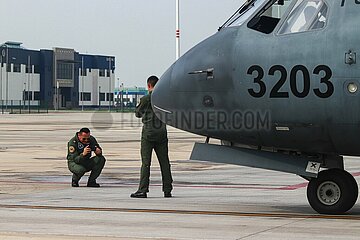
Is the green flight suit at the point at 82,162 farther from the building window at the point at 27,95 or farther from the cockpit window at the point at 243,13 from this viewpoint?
the building window at the point at 27,95

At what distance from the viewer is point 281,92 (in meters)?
11.9

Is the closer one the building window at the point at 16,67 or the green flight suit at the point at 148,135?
the green flight suit at the point at 148,135

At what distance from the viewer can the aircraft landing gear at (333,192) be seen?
40.5ft

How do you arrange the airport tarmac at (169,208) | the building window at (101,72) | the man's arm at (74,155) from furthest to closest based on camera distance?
the building window at (101,72) → the man's arm at (74,155) → the airport tarmac at (169,208)

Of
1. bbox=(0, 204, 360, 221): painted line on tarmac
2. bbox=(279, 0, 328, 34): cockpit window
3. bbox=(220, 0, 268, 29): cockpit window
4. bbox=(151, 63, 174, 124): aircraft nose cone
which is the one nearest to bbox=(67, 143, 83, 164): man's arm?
bbox=(0, 204, 360, 221): painted line on tarmac

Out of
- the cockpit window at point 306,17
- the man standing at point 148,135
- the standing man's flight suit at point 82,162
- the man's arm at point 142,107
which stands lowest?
the standing man's flight suit at point 82,162

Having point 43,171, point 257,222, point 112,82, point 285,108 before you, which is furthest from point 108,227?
point 112,82

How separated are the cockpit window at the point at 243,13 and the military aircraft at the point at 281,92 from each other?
0.02 m

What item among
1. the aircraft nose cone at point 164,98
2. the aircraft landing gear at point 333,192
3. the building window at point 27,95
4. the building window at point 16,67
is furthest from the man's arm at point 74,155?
the building window at point 27,95

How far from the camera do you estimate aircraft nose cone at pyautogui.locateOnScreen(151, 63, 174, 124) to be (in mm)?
12758

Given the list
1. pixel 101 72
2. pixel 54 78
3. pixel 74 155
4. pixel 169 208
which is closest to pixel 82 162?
pixel 74 155

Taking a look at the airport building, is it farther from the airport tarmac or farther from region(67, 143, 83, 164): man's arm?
region(67, 143, 83, 164): man's arm

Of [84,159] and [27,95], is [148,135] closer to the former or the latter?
[84,159]

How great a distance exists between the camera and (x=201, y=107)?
12.5 metres
